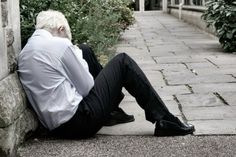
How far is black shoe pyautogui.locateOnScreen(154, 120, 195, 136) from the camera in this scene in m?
3.96

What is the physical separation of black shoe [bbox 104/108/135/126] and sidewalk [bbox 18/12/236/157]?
0.06m

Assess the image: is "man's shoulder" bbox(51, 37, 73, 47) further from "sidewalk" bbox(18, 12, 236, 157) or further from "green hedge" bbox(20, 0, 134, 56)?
"green hedge" bbox(20, 0, 134, 56)

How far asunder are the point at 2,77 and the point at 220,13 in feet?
20.1

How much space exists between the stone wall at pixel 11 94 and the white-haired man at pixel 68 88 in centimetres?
10

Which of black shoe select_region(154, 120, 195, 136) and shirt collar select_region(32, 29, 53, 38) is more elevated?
shirt collar select_region(32, 29, 53, 38)

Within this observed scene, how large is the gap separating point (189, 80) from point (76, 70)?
2988 millimetres

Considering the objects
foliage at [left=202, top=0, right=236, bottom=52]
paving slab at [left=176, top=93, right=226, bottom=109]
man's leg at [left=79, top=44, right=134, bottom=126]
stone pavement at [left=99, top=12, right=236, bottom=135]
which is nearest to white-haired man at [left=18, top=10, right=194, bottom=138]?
stone pavement at [left=99, top=12, right=236, bottom=135]

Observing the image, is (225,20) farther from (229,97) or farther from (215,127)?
(215,127)

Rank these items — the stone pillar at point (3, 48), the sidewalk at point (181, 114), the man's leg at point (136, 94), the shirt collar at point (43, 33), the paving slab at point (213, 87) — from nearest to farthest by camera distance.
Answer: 1. the stone pillar at point (3, 48)
2. the sidewalk at point (181, 114)
3. the shirt collar at point (43, 33)
4. the man's leg at point (136, 94)
5. the paving slab at point (213, 87)

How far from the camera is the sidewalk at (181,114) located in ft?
11.9

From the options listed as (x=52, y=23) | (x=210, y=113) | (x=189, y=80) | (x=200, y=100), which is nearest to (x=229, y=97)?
(x=200, y=100)

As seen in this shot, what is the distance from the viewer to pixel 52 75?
3748 mm

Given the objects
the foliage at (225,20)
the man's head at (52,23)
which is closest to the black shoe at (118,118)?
the man's head at (52,23)

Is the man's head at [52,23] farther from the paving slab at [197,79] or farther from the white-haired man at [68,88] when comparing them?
the paving slab at [197,79]
